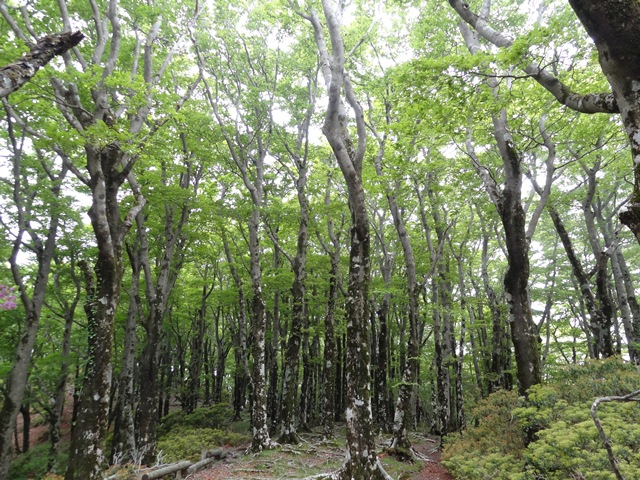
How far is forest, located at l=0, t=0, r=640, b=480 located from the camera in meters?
5.96

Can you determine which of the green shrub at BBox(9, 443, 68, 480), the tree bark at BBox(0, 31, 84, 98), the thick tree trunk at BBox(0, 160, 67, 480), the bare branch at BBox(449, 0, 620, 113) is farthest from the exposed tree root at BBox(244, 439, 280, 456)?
the bare branch at BBox(449, 0, 620, 113)

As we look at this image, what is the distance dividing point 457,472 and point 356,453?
3.06m

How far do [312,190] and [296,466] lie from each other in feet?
34.1

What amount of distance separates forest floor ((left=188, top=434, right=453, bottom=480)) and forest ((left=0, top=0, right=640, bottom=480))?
0.40 feet

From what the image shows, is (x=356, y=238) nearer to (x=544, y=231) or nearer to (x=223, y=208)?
(x=223, y=208)

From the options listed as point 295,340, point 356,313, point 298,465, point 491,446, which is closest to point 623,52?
point 356,313

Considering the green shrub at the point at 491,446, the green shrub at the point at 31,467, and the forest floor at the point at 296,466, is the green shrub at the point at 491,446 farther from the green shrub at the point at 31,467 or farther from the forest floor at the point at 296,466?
the green shrub at the point at 31,467

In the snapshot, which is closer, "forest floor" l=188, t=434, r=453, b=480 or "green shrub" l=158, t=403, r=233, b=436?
"forest floor" l=188, t=434, r=453, b=480

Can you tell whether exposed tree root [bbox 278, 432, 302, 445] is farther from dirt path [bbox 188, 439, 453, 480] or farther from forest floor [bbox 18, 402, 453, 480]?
dirt path [bbox 188, 439, 453, 480]

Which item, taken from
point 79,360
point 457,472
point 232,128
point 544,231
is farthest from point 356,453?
point 544,231

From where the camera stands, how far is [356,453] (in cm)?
693

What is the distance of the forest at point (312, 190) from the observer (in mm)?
5961

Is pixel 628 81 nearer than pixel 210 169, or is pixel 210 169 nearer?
pixel 628 81

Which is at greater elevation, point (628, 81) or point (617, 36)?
point (617, 36)
